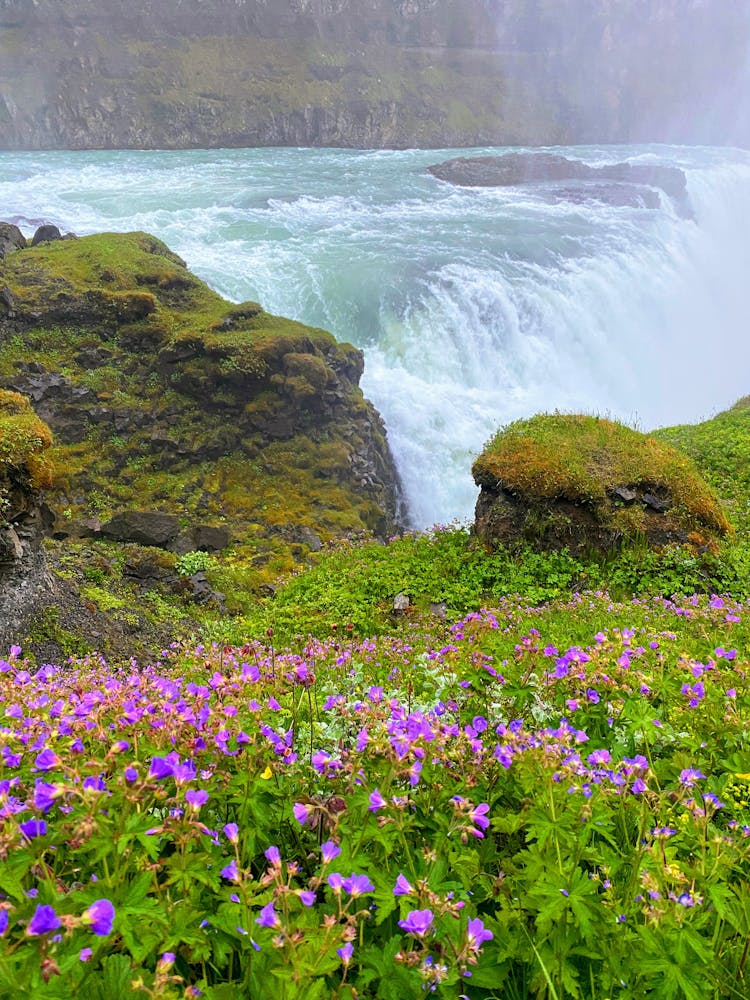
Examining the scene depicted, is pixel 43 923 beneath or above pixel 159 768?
above

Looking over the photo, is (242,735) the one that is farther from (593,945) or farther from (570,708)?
(570,708)

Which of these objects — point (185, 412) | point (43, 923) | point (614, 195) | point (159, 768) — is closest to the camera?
point (43, 923)

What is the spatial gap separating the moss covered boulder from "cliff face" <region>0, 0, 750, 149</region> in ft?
313

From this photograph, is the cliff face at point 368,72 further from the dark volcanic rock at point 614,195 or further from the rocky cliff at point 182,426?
the rocky cliff at point 182,426

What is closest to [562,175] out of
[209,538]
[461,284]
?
[461,284]

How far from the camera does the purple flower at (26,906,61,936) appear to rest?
1030 mm

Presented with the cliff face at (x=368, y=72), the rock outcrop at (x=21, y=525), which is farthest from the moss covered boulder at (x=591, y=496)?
the cliff face at (x=368, y=72)

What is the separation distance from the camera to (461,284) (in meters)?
24.8

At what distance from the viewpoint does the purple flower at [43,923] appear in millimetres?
1030

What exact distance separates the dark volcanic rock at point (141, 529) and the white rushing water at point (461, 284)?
734 cm

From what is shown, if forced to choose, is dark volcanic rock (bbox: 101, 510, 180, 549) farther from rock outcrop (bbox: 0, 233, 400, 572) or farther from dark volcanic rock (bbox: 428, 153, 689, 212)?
dark volcanic rock (bbox: 428, 153, 689, 212)

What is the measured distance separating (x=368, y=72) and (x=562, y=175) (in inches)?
3144

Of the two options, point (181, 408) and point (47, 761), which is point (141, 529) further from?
point (47, 761)

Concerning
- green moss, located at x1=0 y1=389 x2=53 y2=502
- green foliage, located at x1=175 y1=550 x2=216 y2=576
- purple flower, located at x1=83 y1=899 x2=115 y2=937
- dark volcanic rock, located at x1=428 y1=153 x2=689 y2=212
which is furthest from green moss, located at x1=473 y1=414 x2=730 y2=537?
dark volcanic rock, located at x1=428 y1=153 x2=689 y2=212
